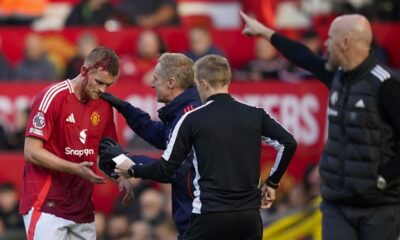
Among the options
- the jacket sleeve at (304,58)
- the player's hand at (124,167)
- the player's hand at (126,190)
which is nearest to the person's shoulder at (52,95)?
the player's hand at (124,167)

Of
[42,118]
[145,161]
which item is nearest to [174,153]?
[145,161]

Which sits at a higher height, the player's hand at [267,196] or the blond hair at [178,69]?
the blond hair at [178,69]

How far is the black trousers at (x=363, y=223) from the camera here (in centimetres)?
843

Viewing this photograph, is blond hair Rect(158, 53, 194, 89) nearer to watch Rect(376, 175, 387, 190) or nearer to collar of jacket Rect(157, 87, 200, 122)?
collar of jacket Rect(157, 87, 200, 122)

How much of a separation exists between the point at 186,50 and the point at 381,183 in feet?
22.2

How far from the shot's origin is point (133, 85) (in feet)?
44.6

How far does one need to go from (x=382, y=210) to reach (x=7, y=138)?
233 inches

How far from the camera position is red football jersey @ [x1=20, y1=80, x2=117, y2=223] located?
27.3 ft

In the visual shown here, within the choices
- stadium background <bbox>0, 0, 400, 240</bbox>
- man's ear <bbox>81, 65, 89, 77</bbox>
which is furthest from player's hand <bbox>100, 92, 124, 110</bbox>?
stadium background <bbox>0, 0, 400, 240</bbox>

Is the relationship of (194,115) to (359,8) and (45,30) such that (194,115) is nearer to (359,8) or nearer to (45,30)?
(45,30)

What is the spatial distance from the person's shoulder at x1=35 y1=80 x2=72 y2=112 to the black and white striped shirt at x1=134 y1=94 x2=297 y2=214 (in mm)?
785

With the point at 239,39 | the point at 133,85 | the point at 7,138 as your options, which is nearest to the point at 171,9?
the point at 239,39

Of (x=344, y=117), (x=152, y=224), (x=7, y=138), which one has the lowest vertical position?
(x=152, y=224)

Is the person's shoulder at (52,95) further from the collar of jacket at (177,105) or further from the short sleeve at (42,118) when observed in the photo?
the collar of jacket at (177,105)
